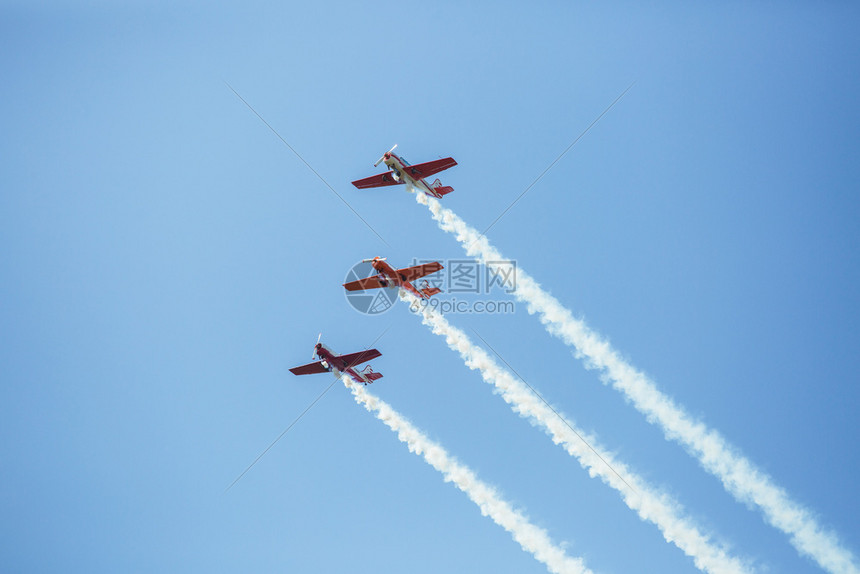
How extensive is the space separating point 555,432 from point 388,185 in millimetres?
23532

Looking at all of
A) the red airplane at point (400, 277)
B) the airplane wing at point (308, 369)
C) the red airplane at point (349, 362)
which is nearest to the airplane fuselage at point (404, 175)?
the red airplane at point (400, 277)

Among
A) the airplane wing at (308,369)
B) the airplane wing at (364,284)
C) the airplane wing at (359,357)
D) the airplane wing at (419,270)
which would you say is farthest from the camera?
the airplane wing at (308,369)

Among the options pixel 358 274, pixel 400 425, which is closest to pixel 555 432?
pixel 400 425

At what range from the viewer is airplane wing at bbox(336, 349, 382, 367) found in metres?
39.9

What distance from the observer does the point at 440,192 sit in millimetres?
40312

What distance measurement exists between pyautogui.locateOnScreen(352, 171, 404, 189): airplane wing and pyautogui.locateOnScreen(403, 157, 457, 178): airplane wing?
1785mm

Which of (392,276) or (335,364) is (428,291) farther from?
(335,364)

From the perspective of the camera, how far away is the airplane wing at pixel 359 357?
3991cm

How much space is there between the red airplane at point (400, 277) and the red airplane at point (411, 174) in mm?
6524

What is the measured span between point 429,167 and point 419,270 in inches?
312

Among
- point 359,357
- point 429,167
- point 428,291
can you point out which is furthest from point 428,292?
point 429,167

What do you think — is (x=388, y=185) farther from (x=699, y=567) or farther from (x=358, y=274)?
(x=699, y=567)

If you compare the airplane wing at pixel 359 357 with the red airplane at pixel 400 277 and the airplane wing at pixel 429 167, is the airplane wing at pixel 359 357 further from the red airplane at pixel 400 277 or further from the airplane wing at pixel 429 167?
the airplane wing at pixel 429 167

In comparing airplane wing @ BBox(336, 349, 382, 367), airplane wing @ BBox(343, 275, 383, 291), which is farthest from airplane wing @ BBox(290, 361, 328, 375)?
airplane wing @ BBox(343, 275, 383, 291)
